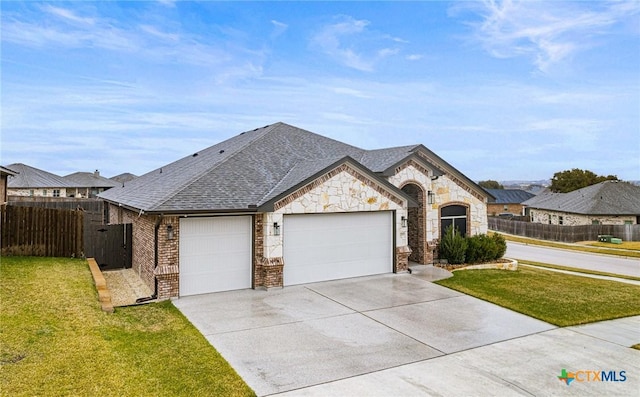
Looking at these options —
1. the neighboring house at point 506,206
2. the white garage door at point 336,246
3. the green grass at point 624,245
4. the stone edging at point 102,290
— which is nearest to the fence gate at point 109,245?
the stone edging at point 102,290

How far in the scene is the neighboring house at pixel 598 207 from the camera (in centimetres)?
3697

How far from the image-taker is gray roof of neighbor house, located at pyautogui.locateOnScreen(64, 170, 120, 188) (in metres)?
54.4

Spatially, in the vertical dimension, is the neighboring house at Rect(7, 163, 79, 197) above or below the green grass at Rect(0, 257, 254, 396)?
above

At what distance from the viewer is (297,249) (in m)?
12.8

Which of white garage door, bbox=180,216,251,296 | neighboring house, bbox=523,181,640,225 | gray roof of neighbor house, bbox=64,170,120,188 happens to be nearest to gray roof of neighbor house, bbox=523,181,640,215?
Result: neighboring house, bbox=523,181,640,225

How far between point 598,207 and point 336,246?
35474mm

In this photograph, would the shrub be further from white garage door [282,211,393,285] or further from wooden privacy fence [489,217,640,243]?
wooden privacy fence [489,217,640,243]

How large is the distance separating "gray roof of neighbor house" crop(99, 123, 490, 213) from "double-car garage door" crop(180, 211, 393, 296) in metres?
0.64

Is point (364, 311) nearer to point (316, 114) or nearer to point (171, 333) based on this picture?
point (171, 333)

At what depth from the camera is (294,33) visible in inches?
767

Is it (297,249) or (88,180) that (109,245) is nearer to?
(297,249)

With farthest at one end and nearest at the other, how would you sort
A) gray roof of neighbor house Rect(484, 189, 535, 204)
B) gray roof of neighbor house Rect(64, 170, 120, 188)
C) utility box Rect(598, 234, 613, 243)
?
gray roof of neighbor house Rect(484, 189, 535, 204) → gray roof of neighbor house Rect(64, 170, 120, 188) → utility box Rect(598, 234, 613, 243)

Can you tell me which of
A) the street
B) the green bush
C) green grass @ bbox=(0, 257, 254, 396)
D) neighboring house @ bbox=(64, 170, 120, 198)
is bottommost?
the street

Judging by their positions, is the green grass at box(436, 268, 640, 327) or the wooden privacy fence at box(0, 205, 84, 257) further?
the wooden privacy fence at box(0, 205, 84, 257)
